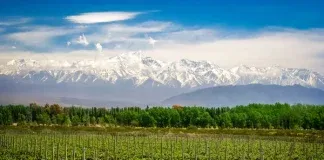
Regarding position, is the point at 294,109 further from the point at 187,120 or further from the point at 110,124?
the point at 110,124

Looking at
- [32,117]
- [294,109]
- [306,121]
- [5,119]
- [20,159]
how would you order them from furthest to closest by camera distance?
[32,117] → [5,119] → [294,109] → [306,121] → [20,159]

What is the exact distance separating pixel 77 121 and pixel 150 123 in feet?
77.2

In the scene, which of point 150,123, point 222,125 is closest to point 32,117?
point 150,123

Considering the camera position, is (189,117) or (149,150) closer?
(149,150)

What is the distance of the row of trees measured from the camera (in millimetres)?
131250

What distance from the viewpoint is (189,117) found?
464 feet

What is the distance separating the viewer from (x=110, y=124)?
482 ft

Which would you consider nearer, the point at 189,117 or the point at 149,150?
the point at 149,150

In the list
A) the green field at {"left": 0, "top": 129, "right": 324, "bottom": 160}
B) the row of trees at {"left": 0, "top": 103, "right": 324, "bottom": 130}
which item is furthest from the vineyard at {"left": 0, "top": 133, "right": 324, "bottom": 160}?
the row of trees at {"left": 0, "top": 103, "right": 324, "bottom": 130}

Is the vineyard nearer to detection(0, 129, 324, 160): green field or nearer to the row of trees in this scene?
detection(0, 129, 324, 160): green field

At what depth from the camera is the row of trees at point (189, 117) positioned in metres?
131

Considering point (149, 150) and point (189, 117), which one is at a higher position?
point (189, 117)

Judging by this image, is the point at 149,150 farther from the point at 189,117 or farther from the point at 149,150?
the point at 189,117

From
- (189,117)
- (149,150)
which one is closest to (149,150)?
(149,150)
